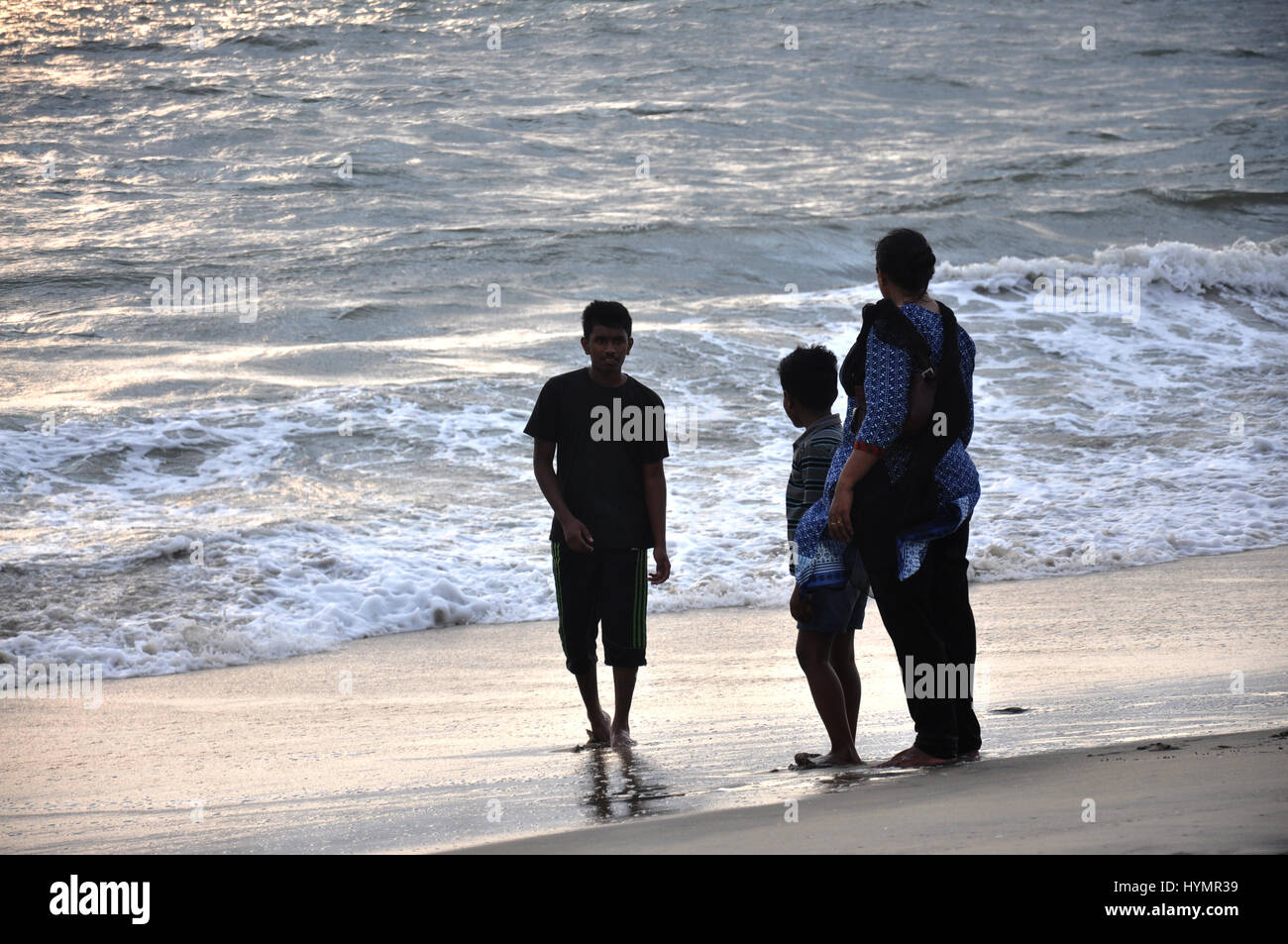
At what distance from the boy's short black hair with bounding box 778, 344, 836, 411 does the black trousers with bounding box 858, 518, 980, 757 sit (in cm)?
63

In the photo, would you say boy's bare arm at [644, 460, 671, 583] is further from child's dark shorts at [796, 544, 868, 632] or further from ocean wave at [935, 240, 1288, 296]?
ocean wave at [935, 240, 1288, 296]

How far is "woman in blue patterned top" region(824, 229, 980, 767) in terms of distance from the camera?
355 cm

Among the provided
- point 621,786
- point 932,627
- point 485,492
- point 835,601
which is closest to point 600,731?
point 621,786

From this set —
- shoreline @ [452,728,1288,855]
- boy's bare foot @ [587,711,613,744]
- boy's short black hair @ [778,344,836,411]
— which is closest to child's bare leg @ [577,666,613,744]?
boy's bare foot @ [587,711,613,744]

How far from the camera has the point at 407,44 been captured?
28156mm

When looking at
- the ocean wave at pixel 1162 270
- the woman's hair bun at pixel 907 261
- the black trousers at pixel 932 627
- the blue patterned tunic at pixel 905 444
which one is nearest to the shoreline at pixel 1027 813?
the black trousers at pixel 932 627

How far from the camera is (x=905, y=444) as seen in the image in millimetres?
3607

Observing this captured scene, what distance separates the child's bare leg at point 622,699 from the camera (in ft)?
15.5

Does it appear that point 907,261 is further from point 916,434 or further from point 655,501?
point 655,501

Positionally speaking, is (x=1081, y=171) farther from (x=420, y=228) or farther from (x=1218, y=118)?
(x=420, y=228)

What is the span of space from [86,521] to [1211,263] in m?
14.5

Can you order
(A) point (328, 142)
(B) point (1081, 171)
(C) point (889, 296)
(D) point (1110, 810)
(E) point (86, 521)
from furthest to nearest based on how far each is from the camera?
(B) point (1081, 171)
(A) point (328, 142)
(E) point (86, 521)
(C) point (889, 296)
(D) point (1110, 810)

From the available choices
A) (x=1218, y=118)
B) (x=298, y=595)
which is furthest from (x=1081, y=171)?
(x=298, y=595)

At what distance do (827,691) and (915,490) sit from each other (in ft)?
2.63
